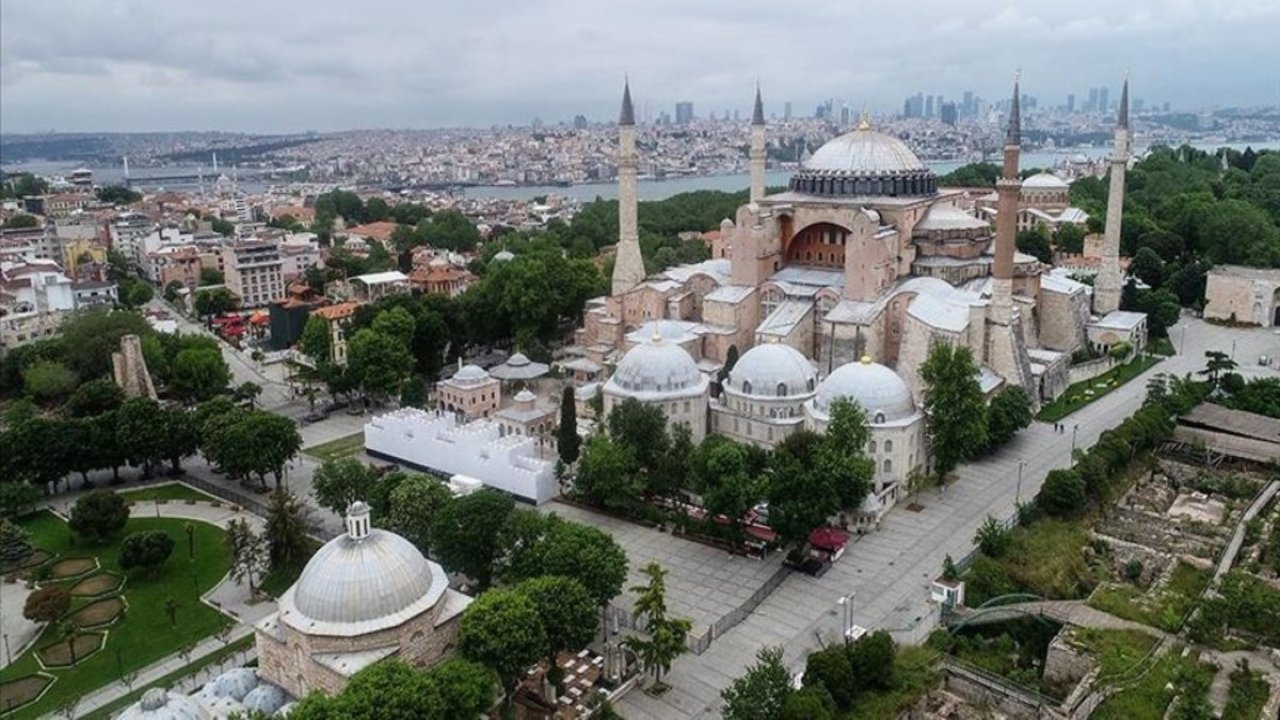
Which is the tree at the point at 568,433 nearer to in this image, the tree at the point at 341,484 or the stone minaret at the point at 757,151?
the tree at the point at 341,484

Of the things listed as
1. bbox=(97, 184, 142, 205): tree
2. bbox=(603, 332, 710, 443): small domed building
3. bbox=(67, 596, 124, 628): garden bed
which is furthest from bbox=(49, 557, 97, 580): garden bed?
bbox=(97, 184, 142, 205): tree

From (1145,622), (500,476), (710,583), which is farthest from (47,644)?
(1145,622)

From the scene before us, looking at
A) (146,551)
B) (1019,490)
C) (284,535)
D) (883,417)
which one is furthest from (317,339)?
(1019,490)

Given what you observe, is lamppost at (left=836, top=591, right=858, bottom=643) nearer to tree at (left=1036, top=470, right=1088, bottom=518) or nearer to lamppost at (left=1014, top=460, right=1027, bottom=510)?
lamppost at (left=1014, top=460, right=1027, bottom=510)

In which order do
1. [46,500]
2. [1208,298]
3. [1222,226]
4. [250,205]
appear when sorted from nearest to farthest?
[46,500]
[1208,298]
[1222,226]
[250,205]

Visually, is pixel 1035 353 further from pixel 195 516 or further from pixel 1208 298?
pixel 195 516

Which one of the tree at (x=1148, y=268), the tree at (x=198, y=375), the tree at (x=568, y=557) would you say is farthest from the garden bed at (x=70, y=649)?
the tree at (x=1148, y=268)
